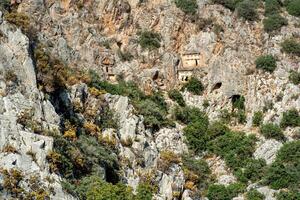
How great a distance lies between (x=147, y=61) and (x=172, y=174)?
1861 centimetres

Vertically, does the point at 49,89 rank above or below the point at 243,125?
above

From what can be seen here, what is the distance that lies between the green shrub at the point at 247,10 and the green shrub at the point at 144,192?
30.3 m

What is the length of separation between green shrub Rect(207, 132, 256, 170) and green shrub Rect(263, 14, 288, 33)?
15.2 m

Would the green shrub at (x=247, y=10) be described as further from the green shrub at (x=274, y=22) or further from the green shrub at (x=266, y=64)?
the green shrub at (x=266, y=64)

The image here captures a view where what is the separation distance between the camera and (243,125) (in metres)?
73.1

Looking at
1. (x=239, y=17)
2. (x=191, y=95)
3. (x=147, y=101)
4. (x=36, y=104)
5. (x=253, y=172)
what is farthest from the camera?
(x=239, y=17)

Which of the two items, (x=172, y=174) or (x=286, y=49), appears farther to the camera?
(x=286, y=49)

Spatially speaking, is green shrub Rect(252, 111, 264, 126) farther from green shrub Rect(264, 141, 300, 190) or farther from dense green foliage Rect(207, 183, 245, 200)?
dense green foliage Rect(207, 183, 245, 200)

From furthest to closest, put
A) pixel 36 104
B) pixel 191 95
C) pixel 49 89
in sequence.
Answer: pixel 191 95, pixel 49 89, pixel 36 104

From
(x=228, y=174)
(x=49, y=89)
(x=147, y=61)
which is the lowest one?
(x=228, y=174)

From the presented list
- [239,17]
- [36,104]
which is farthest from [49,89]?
[239,17]

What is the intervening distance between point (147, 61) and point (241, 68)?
982 centimetres

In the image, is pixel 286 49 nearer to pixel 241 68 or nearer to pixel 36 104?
pixel 241 68

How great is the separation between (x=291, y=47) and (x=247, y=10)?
7033mm
